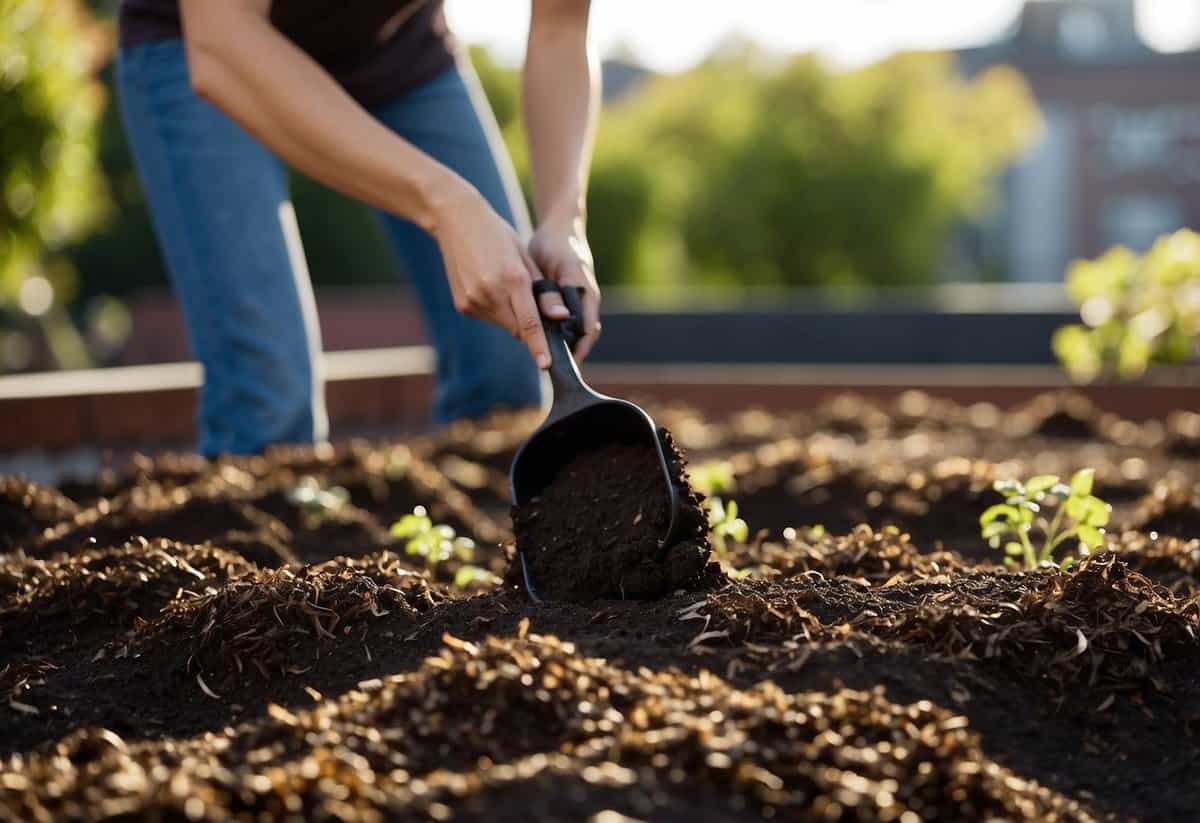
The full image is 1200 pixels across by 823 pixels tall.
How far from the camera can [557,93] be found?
313 cm

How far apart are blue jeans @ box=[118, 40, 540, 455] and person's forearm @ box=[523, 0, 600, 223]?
71 cm

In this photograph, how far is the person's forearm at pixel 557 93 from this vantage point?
3.04 metres

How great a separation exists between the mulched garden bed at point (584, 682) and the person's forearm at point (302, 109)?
2.00 ft

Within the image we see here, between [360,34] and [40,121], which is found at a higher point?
[360,34]

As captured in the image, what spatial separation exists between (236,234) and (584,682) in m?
2.38

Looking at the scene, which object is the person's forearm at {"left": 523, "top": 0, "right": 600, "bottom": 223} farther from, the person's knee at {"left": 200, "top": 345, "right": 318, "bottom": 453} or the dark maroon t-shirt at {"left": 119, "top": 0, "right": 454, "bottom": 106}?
the person's knee at {"left": 200, "top": 345, "right": 318, "bottom": 453}

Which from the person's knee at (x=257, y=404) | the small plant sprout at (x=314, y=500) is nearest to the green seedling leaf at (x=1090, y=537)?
the small plant sprout at (x=314, y=500)

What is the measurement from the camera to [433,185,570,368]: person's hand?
2254mm

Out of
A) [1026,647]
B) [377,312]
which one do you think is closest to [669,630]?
[1026,647]

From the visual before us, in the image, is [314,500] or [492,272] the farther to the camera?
[314,500]

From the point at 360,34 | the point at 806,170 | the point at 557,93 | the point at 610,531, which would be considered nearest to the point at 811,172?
the point at 806,170

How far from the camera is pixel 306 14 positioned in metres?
3.47

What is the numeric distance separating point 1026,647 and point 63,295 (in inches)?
753

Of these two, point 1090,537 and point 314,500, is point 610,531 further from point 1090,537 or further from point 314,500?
point 314,500
